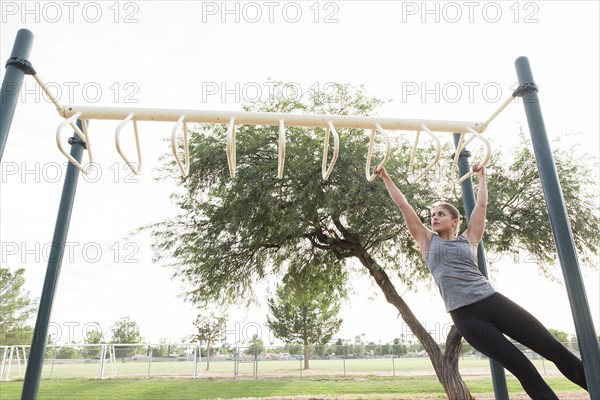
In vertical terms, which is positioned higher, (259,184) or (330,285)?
(259,184)

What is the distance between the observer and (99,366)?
17672mm

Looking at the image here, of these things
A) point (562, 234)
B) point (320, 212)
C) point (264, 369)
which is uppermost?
point (320, 212)

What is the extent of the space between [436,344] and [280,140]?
903 centimetres

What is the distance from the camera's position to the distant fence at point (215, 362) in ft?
60.2

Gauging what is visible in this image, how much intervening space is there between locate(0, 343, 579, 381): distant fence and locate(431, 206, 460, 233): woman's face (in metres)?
17.2

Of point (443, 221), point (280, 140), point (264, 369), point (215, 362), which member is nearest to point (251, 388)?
point (264, 369)

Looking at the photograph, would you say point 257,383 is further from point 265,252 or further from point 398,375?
point 265,252

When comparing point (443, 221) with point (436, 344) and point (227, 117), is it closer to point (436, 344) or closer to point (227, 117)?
point (227, 117)

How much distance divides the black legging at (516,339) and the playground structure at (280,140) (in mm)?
121

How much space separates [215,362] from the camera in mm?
20406

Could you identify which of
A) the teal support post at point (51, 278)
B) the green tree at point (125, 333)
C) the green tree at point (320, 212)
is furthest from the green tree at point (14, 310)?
the teal support post at point (51, 278)

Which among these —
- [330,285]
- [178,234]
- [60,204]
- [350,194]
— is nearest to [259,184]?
[350,194]

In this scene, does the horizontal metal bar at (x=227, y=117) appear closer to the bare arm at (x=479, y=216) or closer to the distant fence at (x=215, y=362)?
the bare arm at (x=479, y=216)

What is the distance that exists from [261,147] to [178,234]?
3.27 meters
